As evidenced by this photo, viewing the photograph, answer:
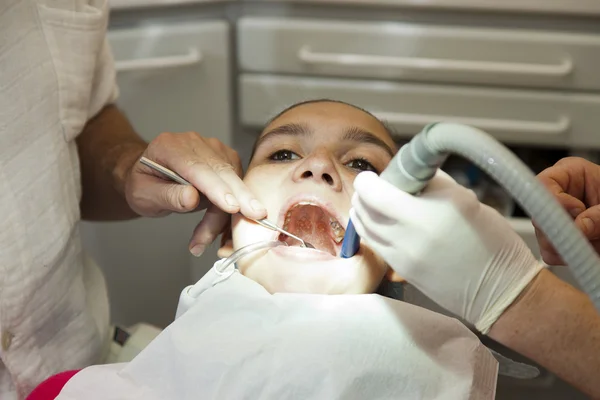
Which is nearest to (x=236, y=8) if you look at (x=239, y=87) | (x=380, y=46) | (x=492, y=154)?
(x=239, y=87)

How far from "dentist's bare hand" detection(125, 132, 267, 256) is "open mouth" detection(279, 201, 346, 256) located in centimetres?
4

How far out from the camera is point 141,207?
71cm

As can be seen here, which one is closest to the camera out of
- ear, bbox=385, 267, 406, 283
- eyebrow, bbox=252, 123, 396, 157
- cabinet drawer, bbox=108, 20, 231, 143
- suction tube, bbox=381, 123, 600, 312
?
suction tube, bbox=381, 123, 600, 312

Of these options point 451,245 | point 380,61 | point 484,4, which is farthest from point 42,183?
point 484,4

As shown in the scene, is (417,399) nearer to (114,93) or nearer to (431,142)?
(431,142)

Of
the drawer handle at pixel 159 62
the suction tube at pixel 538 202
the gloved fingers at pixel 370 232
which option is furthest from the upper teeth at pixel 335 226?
the drawer handle at pixel 159 62

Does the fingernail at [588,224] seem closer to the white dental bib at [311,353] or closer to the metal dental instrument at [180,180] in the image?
the white dental bib at [311,353]

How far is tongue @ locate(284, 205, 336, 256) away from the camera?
24.6 inches

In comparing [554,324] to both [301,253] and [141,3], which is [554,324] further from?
[141,3]

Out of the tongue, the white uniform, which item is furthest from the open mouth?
the white uniform

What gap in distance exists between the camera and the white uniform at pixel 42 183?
635 millimetres

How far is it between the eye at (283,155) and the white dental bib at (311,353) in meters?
0.14

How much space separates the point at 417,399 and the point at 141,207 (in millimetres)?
343

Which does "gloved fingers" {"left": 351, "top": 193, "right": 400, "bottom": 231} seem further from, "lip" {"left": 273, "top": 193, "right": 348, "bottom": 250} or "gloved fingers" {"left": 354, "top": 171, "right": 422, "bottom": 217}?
"lip" {"left": 273, "top": 193, "right": 348, "bottom": 250}
